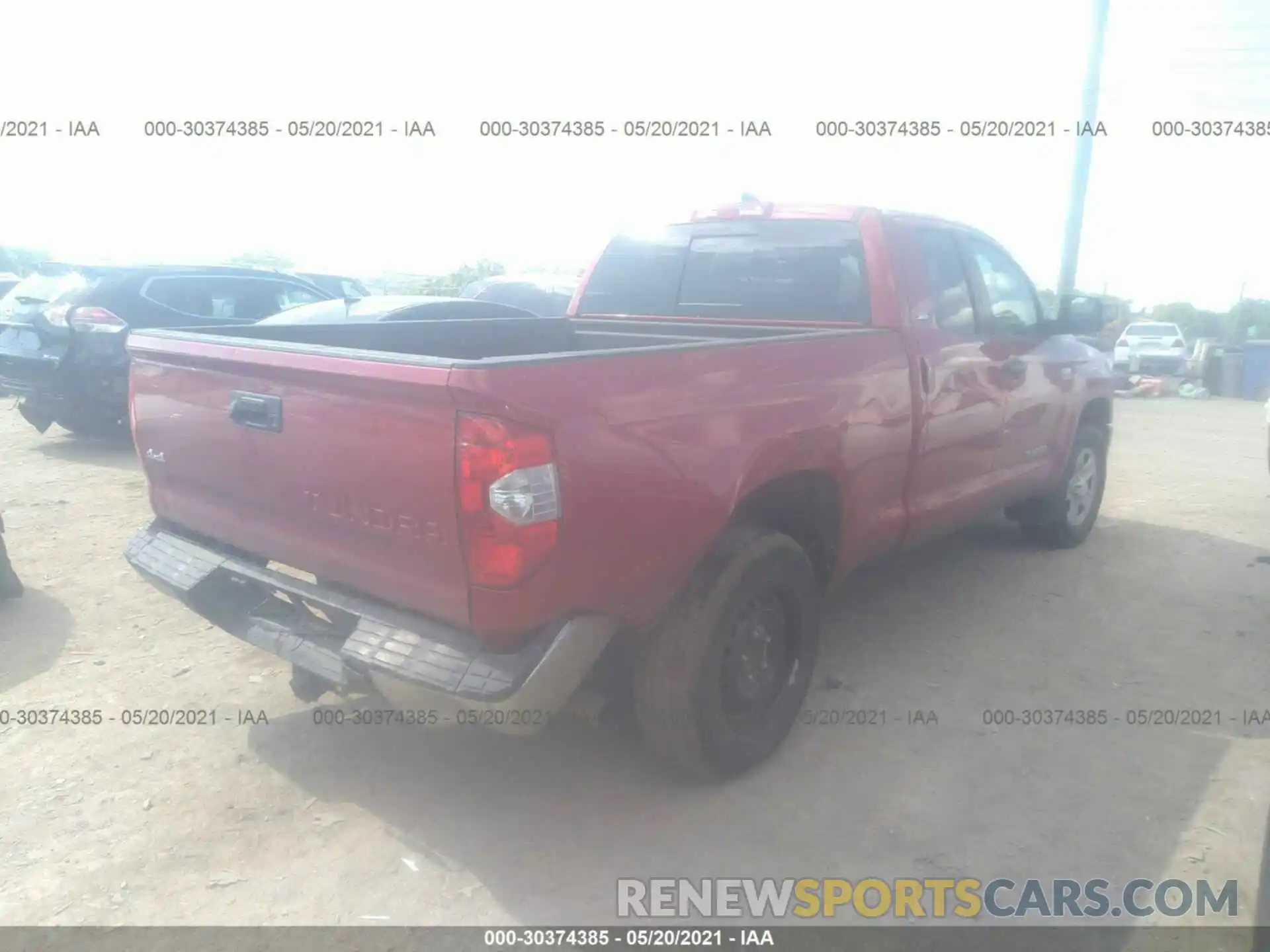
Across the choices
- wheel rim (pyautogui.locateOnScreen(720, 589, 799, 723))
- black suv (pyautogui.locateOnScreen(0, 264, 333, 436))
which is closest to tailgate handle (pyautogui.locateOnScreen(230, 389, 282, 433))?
wheel rim (pyautogui.locateOnScreen(720, 589, 799, 723))

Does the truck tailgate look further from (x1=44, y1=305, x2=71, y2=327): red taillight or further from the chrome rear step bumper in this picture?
(x1=44, y1=305, x2=71, y2=327): red taillight

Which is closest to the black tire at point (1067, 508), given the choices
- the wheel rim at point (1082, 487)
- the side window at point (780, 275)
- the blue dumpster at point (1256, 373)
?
the wheel rim at point (1082, 487)

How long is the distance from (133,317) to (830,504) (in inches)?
285

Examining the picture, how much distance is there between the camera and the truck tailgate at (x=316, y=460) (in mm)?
2516

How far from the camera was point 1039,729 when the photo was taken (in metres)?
3.69

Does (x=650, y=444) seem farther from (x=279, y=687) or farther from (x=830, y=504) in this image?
(x=279, y=687)

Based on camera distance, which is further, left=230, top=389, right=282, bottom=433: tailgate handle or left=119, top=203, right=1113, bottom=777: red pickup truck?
left=230, top=389, right=282, bottom=433: tailgate handle

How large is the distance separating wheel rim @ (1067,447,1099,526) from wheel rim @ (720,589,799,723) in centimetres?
306

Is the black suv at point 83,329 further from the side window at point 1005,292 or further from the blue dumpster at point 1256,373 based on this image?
the blue dumpster at point 1256,373

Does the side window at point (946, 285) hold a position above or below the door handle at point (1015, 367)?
above

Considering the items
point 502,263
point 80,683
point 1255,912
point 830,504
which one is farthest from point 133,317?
point 502,263

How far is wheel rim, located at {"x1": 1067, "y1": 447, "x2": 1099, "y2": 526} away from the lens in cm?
580

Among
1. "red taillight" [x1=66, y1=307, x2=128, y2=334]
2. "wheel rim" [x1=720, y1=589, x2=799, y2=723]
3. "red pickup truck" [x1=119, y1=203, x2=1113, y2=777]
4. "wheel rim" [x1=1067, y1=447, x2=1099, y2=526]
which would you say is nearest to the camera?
"red pickup truck" [x1=119, y1=203, x2=1113, y2=777]

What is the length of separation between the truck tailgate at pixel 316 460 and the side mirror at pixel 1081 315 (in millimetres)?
3860
